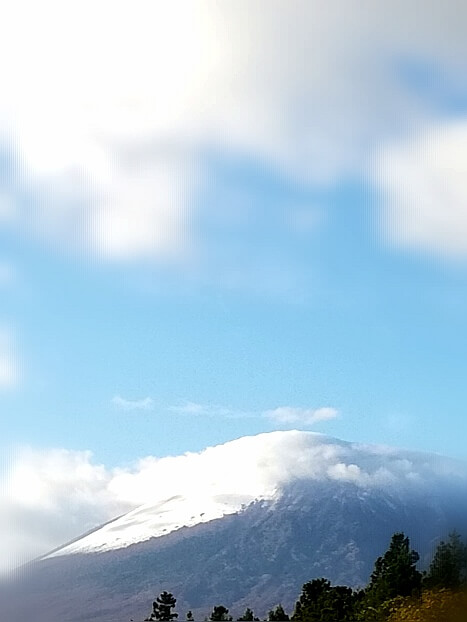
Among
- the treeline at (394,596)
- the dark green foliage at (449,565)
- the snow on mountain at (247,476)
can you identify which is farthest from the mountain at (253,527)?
the dark green foliage at (449,565)

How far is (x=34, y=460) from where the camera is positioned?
25.4 feet

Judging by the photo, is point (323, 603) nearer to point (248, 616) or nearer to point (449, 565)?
point (248, 616)


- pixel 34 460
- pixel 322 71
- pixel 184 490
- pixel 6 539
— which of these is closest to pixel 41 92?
pixel 322 71

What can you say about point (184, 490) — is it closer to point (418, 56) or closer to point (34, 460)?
point (34, 460)

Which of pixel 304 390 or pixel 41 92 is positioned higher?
pixel 41 92

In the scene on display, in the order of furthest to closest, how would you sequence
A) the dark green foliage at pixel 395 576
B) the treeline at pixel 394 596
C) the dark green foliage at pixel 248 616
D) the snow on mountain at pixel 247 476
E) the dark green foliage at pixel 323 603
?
1. the snow on mountain at pixel 247 476
2. the dark green foliage at pixel 248 616
3. the dark green foliage at pixel 323 603
4. the dark green foliage at pixel 395 576
5. the treeline at pixel 394 596

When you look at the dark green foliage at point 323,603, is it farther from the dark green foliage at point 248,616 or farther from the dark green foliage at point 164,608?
the dark green foliage at point 164,608

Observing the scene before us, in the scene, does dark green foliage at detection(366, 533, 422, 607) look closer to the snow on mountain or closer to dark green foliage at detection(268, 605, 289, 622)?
dark green foliage at detection(268, 605, 289, 622)

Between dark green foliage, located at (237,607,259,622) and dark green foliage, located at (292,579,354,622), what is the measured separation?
0.43 metres

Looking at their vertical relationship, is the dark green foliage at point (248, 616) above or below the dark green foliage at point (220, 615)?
below

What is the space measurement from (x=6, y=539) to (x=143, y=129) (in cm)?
303

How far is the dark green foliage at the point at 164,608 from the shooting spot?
854cm

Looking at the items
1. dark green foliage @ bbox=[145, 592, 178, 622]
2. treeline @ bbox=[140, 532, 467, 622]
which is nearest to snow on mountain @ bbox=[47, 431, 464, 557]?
dark green foliage @ bbox=[145, 592, 178, 622]

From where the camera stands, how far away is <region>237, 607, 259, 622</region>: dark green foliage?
8.28 metres
